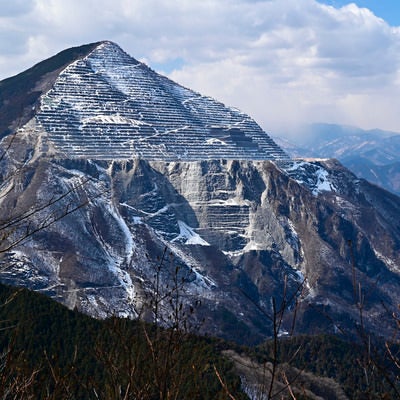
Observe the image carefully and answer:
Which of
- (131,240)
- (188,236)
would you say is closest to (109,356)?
(131,240)

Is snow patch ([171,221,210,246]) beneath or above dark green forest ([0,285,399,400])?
beneath

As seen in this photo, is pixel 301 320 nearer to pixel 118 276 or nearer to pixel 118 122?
pixel 118 276

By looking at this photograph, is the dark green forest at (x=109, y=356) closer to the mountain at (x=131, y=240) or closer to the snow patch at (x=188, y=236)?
the mountain at (x=131, y=240)

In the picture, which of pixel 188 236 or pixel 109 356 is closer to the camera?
pixel 109 356

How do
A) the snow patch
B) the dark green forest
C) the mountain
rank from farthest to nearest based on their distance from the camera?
the snow patch, the mountain, the dark green forest

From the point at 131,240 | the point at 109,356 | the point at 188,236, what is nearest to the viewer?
the point at 109,356

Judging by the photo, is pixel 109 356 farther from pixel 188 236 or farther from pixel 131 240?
pixel 188 236

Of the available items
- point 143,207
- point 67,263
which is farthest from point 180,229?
point 67,263

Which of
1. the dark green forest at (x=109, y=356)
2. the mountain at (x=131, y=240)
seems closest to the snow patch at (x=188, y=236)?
the mountain at (x=131, y=240)

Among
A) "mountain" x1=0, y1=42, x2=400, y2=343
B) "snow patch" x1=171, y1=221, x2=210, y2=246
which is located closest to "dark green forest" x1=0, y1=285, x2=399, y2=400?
"mountain" x1=0, y1=42, x2=400, y2=343

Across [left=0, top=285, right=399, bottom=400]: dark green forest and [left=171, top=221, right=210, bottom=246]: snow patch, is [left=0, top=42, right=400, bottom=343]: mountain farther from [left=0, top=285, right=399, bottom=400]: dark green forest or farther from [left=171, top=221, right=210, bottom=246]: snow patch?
[left=0, top=285, right=399, bottom=400]: dark green forest

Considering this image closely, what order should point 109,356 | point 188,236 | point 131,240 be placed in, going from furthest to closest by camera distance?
point 188,236
point 131,240
point 109,356
